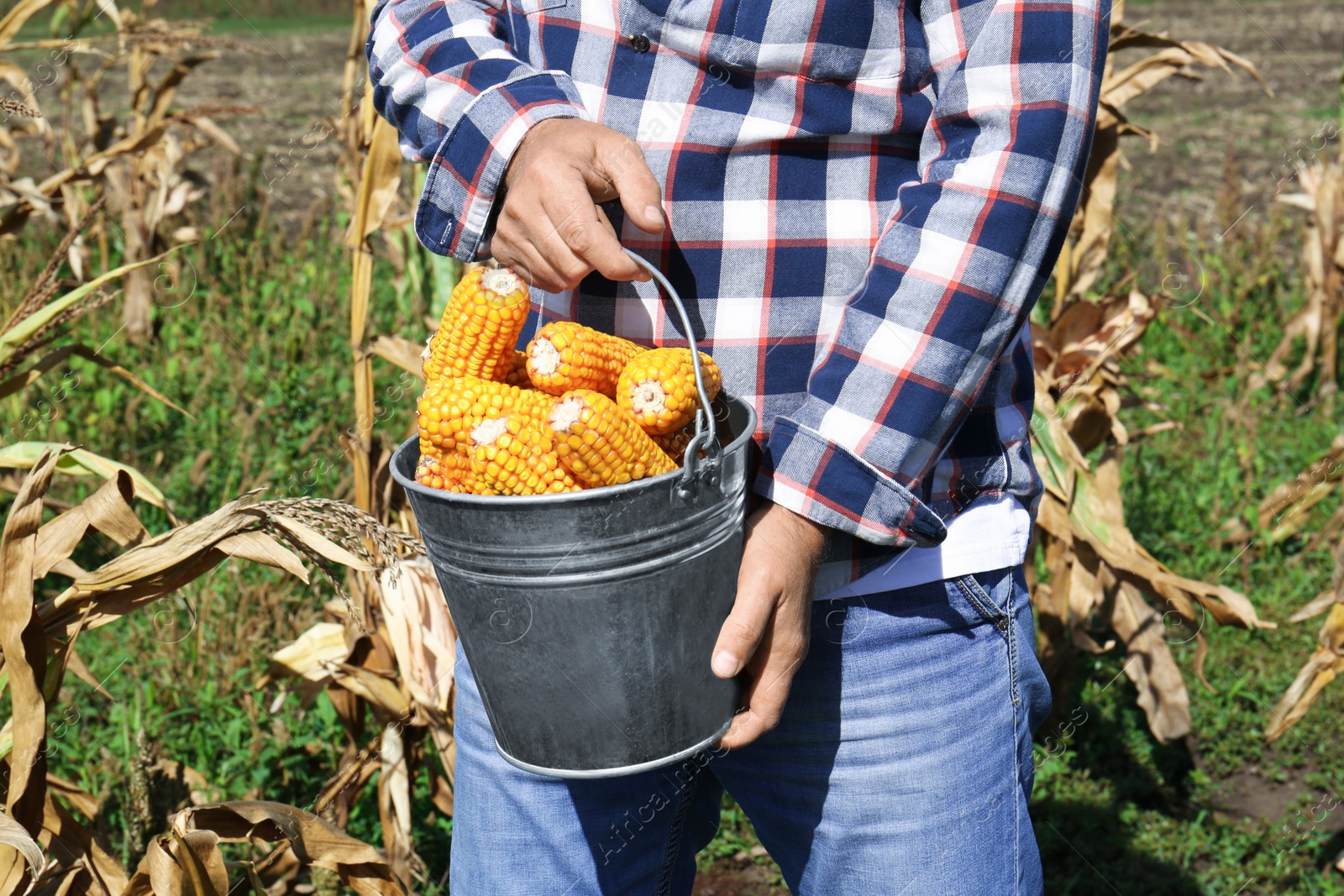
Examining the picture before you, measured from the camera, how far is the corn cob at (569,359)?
3.37ft

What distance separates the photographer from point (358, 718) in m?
2.40

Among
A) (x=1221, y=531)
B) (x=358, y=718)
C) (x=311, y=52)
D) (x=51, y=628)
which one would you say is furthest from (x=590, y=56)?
(x=311, y=52)

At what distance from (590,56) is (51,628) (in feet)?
3.46

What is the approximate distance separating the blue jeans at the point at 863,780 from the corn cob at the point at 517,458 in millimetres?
369

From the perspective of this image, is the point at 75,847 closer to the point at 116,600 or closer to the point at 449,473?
the point at 116,600

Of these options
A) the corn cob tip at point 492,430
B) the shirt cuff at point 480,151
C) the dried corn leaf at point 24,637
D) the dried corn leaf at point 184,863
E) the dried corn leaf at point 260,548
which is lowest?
the dried corn leaf at point 184,863

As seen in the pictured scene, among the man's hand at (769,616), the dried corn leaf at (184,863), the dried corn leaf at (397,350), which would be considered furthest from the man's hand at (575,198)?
the dried corn leaf at (397,350)

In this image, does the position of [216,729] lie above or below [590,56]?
below

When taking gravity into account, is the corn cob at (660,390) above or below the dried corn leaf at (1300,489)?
above

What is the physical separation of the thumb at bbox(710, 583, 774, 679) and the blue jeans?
0.15 metres

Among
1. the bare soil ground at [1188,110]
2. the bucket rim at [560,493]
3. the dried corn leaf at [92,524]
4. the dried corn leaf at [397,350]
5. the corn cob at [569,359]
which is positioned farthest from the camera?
the bare soil ground at [1188,110]

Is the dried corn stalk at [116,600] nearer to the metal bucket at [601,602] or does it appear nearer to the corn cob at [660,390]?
the metal bucket at [601,602]

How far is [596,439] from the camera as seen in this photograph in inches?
37.2

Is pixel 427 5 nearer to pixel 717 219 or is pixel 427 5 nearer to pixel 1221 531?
pixel 717 219
